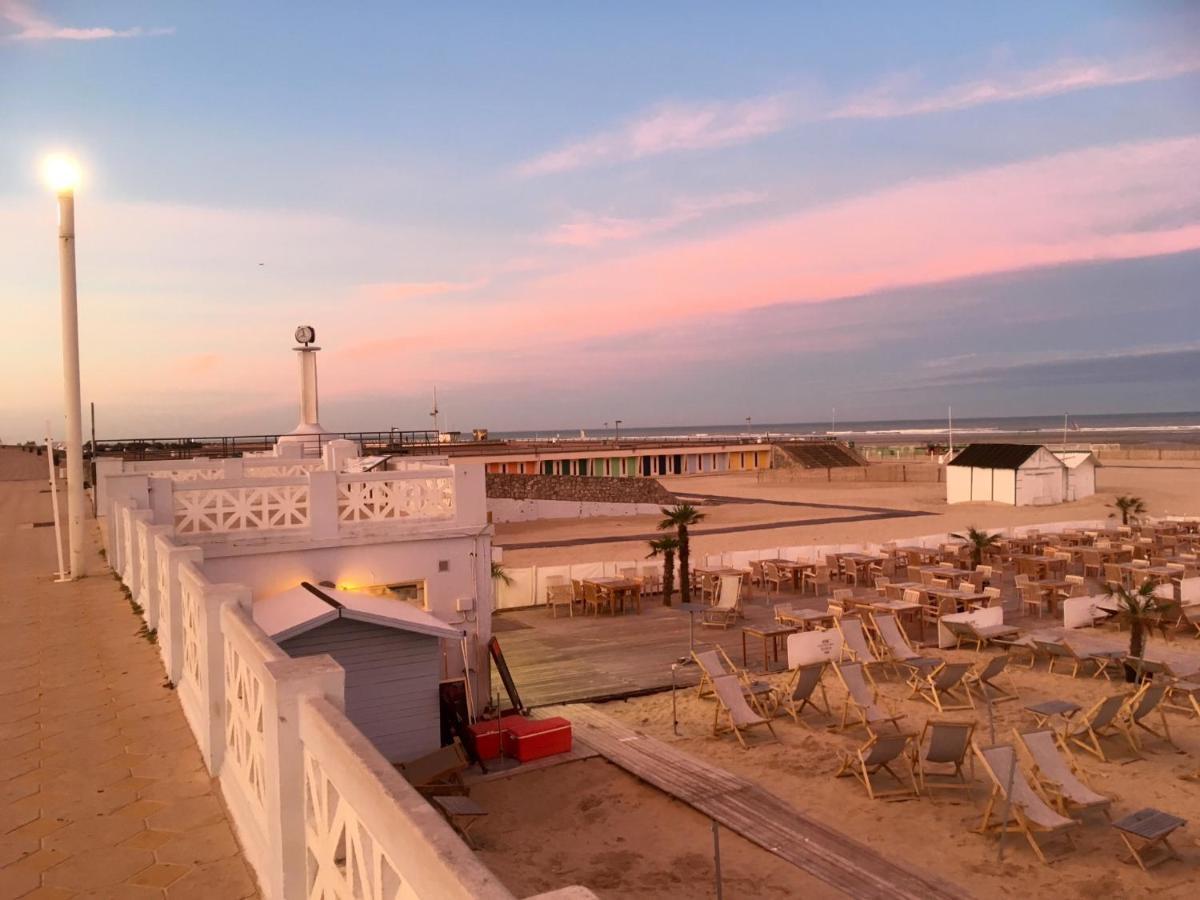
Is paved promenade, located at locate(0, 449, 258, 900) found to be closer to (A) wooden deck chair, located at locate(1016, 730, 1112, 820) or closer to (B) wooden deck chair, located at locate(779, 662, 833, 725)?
(A) wooden deck chair, located at locate(1016, 730, 1112, 820)

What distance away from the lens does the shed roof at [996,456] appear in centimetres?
3447

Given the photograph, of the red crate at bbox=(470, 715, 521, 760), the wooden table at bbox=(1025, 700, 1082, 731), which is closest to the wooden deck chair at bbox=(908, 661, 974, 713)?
the wooden table at bbox=(1025, 700, 1082, 731)

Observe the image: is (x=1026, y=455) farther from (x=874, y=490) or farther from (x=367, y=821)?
(x=367, y=821)

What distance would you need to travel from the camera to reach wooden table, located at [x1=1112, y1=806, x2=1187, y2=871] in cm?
666

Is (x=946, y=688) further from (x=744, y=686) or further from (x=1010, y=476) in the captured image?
(x=1010, y=476)

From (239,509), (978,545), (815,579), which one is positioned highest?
(239,509)

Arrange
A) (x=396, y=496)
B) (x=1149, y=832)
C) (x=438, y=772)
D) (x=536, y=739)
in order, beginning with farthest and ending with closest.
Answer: (x=396, y=496) → (x=536, y=739) → (x=438, y=772) → (x=1149, y=832)

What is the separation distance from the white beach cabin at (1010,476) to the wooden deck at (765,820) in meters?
29.1

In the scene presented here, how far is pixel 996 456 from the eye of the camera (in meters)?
35.8

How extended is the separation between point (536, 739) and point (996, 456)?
31.5m

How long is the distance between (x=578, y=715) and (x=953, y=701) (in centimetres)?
491

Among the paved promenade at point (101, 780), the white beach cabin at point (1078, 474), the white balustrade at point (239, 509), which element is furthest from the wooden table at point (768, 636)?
the white beach cabin at point (1078, 474)

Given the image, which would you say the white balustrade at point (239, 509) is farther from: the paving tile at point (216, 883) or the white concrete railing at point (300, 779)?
the paving tile at point (216, 883)

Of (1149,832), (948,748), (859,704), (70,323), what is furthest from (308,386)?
(1149,832)
